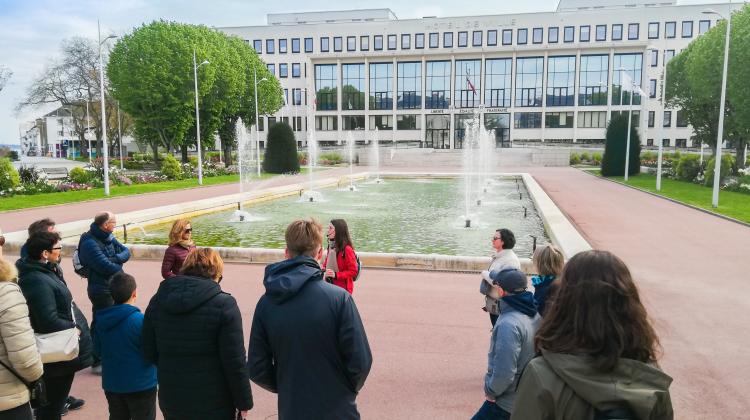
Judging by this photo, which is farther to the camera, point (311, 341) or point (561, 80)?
point (561, 80)

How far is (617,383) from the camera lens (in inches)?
77.3

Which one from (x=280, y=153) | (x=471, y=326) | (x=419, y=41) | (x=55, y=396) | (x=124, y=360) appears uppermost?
(x=419, y=41)

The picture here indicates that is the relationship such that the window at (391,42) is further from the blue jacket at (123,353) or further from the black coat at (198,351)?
the black coat at (198,351)

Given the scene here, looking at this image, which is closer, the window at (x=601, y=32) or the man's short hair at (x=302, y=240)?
the man's short hair at (x=302, y=240)

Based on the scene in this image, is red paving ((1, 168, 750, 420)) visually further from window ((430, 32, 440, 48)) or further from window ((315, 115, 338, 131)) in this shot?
window ((315, 115, 338, 131))

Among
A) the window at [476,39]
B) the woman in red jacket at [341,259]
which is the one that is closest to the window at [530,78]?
the window at [476,39]

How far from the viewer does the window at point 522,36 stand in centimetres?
8085

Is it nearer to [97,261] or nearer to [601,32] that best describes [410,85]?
[601,32]

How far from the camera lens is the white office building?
3039 inches

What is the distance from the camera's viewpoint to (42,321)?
13.4ft

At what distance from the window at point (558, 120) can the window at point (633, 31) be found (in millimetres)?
13823

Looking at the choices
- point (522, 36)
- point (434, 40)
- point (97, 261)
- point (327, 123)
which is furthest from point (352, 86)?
point (97, 261)

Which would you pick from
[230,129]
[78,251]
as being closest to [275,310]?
[78,251]

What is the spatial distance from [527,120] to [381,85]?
22.3 m
